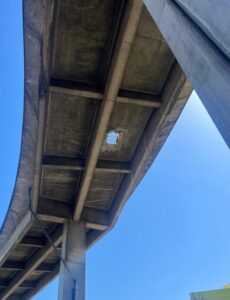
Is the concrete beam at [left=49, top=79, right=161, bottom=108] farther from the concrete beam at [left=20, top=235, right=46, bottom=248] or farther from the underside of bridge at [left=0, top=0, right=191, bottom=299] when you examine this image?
the concrete beam at [left=20, top=235, right=46, bottom=248]

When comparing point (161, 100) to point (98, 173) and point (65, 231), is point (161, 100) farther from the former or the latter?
point (65, 231)

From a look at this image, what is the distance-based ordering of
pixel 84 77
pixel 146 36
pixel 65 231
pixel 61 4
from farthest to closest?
pixel 65 231
pixel 84 77
pixel 146 36
pixel 61 4

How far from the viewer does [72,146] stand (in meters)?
9.22

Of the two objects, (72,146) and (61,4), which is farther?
(72,146)

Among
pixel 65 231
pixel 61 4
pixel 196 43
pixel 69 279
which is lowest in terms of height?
pixel 196 43

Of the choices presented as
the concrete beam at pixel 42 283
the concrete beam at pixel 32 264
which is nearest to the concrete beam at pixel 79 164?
the concrete beam at pixel 32 264

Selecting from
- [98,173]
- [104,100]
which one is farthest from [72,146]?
[104,100]

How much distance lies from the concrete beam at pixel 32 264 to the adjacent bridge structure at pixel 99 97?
240 millimetres

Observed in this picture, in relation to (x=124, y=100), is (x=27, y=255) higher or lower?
higher

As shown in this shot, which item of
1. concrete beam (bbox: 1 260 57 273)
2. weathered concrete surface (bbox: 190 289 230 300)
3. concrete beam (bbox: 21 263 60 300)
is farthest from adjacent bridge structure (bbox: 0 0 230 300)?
concrete beam (bbox: 21 263 60 300)

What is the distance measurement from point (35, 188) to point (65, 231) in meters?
2.23

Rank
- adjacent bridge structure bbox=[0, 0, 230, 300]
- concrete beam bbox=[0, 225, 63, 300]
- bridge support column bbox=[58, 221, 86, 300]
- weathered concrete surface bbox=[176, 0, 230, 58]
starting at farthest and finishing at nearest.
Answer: concrete beam bbox=[0, 225, 63, 300], bridge support column bbox=[58, 221, 86, 300], adjacent bridge structure bbox=[0, 0, 230, 300], weathered concrete surface bbox=[176, 0, 230, 58]

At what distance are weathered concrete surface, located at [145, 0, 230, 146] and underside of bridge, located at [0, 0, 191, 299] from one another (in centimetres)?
338

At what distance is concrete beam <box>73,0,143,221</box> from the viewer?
582 cm
